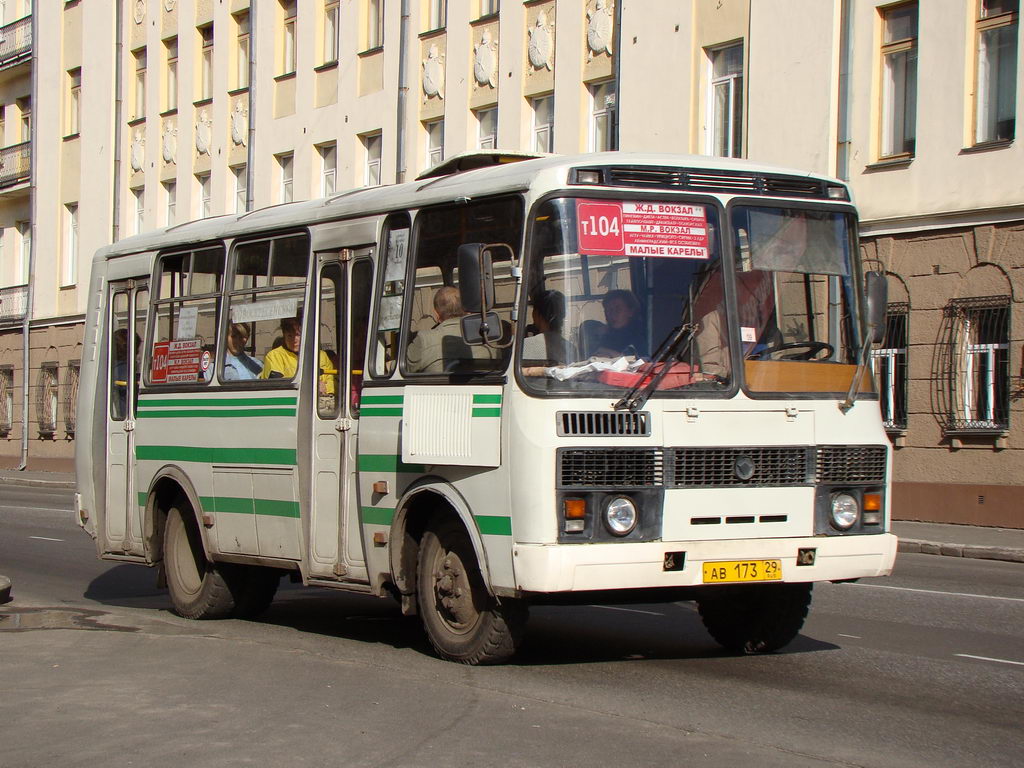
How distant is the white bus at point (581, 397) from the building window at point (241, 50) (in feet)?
98.5

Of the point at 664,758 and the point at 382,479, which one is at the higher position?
the point at 382,479

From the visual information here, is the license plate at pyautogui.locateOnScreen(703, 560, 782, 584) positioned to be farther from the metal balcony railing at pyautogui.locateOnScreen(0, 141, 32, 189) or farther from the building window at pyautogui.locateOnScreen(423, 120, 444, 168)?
the metal balcony railing at pyautogui.locateOnScreen(0, 141, 32, 189)

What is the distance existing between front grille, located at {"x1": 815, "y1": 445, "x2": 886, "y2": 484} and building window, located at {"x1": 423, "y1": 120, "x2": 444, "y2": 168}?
81.3 feet

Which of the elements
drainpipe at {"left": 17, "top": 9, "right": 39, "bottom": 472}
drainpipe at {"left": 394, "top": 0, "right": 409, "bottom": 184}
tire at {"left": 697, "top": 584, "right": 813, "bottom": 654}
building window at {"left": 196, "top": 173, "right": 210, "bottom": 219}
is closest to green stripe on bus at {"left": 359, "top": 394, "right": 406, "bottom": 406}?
tire at {"left": 697, "top": 584, "right": 813, "bottom": 654}

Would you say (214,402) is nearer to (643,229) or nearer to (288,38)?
(643,229)

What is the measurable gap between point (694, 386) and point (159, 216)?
35765mm

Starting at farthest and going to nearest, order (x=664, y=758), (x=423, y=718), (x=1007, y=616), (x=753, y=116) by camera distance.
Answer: (x=753, y=116) → (x=1007, y=616) → (x=423, y=718) → (x=664, y=758)

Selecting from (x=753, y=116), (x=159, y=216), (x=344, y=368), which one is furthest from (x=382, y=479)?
(x=159, y=216)

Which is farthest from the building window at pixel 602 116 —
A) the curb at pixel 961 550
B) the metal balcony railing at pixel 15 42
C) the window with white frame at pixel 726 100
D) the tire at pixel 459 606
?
the metal balcony railing at pixel 15 42

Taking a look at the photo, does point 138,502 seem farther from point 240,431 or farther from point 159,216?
point 159,216

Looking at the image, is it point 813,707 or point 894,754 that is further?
point 813,707

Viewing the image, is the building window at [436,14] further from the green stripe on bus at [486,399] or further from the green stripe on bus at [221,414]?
the green stripe on bus at [486,399]

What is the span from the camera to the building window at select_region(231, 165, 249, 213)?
39.6 m

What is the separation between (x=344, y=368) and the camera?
34.0ft
